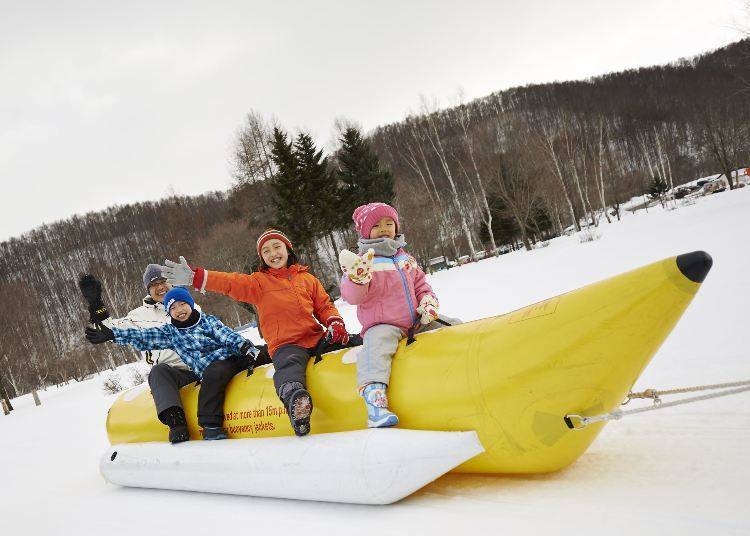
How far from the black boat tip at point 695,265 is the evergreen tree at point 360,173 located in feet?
90.8

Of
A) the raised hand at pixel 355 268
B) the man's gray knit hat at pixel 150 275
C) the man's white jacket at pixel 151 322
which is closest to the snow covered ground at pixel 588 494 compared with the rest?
the man's white jacket at pixel 151 322

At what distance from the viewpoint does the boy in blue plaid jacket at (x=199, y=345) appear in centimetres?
366

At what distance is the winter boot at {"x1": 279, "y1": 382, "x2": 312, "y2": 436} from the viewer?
288 centimetres

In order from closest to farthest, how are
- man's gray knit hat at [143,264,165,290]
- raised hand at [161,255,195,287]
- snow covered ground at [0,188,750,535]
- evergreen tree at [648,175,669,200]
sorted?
snow covered ground at [0,188,750,535] < raised hand at [161,255,195,287] < man's gray knit hat at [143,264,165,290] < evergreen tree at [648,175,669,200]

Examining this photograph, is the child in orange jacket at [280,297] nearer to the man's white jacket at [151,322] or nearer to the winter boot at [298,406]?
the winter boot at [298,406]

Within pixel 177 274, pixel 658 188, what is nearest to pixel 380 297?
pixel 177 274

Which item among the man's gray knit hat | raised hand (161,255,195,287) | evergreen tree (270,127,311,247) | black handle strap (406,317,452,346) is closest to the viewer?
black handle strap (406,317,452,346)

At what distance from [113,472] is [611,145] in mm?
81336

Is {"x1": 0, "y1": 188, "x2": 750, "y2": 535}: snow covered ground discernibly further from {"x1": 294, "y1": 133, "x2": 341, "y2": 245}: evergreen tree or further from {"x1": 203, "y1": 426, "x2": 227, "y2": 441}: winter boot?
{"x1": 294, "y1": 133, "x2": 341, "y2": 245}: evergreen tree

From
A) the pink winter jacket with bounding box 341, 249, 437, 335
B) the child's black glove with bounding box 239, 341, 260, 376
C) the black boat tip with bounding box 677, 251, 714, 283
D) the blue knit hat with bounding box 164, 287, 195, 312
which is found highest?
the blue knit hat with bounding box 164, 287, 195, 312

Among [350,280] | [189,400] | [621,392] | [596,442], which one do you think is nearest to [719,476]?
[621,392]

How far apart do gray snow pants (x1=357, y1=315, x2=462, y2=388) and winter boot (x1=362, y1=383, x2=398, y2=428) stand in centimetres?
4

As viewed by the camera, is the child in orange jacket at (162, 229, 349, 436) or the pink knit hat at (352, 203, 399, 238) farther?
the child in orange jacket at (162, 229, 349, 436)

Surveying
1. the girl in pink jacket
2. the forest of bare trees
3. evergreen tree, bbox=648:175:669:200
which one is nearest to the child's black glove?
the girl in pink jacket
